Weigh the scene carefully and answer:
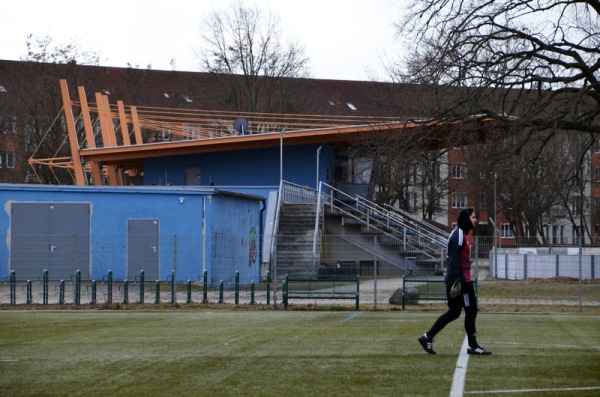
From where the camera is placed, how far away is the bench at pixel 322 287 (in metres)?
24.8

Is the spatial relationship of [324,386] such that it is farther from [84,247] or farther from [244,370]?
[84,247]

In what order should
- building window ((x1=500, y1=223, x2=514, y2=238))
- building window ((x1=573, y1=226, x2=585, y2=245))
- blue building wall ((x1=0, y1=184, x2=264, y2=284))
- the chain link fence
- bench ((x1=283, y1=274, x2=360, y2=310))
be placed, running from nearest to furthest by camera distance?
1. bench ((x1=283, y1=274, x2=360, y2=310))
2. the chain link fence
3. building window ((x1=573, y1=226, x2=585, y2=245))
4. blue building wall ((x1=0, y1=184, x2=264, y2=284))
5. building window ((x1=500, y1=223, x2=514, y2=238))

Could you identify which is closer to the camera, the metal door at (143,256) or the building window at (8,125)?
the metal door at (143,256)

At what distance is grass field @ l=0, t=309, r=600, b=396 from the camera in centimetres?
1011

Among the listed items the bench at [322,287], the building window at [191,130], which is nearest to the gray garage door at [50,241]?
the bench at [322,287]

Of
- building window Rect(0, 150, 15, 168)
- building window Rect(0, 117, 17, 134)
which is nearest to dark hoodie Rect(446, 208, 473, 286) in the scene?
building window Rect(0, 117, 17, 134)

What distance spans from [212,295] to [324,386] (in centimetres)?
1808

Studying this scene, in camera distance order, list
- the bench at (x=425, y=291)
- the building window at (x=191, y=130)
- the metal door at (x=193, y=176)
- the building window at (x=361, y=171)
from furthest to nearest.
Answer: the building window at (x=191, y=130) < the building window at (x=361, y=171) < the metal door at (x=193, y=176) < the bench at (x=425, y=291)

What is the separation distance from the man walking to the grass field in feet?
0.89

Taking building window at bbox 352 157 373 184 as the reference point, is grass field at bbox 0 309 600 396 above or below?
below

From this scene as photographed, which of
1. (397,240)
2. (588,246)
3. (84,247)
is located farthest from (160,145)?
(588,246)

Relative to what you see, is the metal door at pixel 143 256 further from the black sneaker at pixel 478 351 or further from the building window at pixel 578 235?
the black sneaker at pixel 478 351

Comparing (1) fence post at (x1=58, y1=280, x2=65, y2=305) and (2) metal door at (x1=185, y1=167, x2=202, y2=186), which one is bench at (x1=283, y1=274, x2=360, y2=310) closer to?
(1) fence post at (x1=58, y1=280, x2=65, y2=305)

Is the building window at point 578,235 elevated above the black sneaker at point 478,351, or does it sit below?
above
